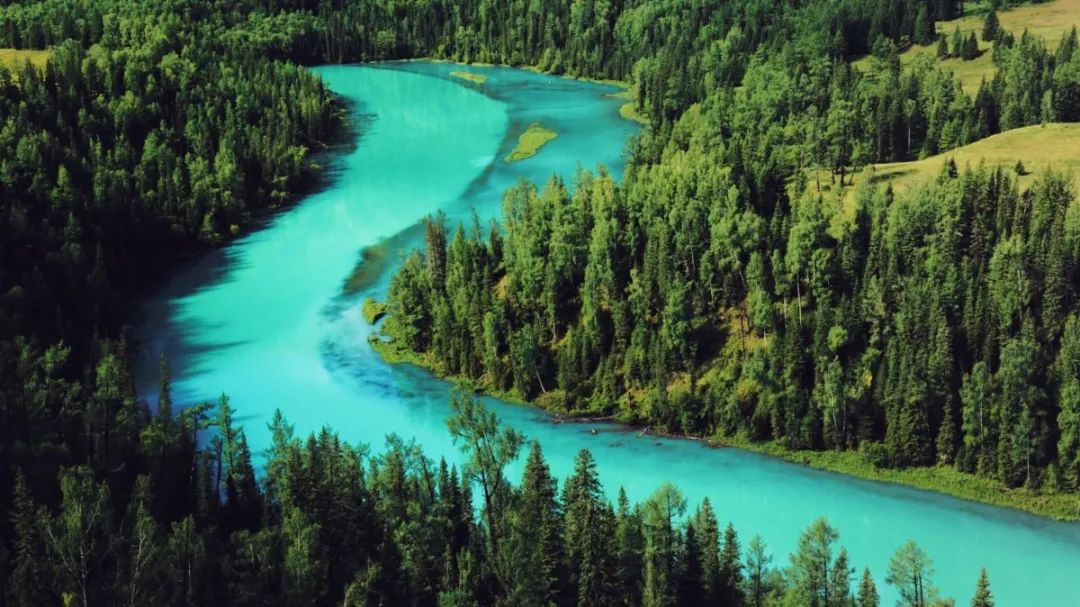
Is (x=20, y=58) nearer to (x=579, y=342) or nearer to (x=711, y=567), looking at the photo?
(x=579, y=342)

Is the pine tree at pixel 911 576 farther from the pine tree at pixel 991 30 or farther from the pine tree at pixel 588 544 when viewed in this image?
the pine tree at pixel 991 30

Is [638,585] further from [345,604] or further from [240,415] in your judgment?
[240,415]

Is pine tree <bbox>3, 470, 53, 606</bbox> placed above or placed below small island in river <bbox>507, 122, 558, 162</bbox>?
below

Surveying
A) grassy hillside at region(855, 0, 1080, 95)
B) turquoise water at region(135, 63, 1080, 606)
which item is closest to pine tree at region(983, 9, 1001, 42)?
grassy hillside at region(855, 0, 1080, 95)

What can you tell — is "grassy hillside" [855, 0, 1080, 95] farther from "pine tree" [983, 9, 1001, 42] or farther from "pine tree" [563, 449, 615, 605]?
"pine tree" [563, 449, 615, 605]

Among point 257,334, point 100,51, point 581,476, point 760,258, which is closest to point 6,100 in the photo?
point 100,51
